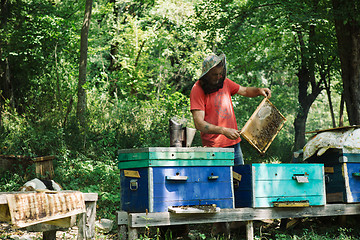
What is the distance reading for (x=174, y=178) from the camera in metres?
3.58

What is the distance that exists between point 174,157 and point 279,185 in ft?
3.94

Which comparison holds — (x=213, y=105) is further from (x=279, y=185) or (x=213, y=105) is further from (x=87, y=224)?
(x=87, y=224)

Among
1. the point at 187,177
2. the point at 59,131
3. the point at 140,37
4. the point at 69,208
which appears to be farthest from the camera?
the point at 140,37

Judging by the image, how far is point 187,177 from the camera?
3656mm

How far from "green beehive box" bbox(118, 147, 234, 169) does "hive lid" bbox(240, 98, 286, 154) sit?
0.30 m

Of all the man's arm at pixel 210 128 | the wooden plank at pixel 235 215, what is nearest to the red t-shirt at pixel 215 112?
the man's arm at pixel 210 128

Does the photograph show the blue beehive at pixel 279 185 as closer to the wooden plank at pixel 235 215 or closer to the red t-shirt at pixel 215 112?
the wooden plank at pixel 235 215

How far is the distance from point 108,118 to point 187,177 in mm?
5653

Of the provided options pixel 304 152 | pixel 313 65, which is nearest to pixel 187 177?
pixel 304 152

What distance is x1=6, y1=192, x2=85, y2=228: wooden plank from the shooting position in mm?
2851

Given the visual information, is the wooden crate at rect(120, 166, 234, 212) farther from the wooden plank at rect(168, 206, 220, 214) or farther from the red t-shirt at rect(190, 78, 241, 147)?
the red t-shirt at rect(190, 78, 241, 147)

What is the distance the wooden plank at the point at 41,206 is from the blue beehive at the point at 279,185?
169 centimetres

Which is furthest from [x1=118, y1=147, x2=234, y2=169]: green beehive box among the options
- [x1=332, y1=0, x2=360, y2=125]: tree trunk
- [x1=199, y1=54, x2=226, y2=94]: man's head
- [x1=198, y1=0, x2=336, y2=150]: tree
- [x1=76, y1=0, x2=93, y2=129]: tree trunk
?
[x1=76, y1=0, x2=93, y2=129]: tree trunk

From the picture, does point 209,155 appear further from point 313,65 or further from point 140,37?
point 140,37
